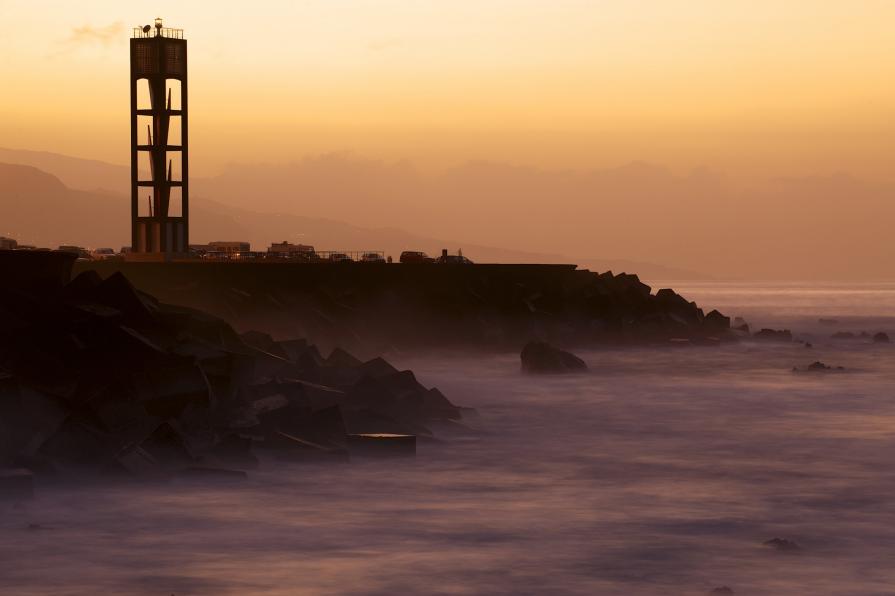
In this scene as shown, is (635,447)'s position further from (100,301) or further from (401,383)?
(100,301)

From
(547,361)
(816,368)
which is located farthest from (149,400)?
(816,368)

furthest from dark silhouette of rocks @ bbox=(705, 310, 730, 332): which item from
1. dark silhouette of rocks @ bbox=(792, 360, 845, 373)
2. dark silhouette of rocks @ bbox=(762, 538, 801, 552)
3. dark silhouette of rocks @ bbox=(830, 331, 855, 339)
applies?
dark silhouette of rocks @ bbox=(762, 538, 801, 552)

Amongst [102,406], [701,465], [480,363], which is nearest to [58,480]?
[102,406]

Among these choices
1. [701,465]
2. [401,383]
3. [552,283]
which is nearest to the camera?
[701,465]

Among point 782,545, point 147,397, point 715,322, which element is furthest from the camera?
point 715,322

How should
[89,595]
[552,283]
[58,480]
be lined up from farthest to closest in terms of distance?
[552,283] < [58,480] < [89,595]

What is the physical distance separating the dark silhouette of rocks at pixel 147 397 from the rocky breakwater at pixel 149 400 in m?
0.02

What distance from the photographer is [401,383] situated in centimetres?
2302

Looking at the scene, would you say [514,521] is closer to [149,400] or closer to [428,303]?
[149,400]

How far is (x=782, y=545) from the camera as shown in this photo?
558 inches

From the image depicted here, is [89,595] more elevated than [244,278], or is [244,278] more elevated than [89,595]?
[244,278]

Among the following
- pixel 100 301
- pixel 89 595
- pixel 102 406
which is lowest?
pixel 89 595

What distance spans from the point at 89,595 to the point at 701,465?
1108 centimetres

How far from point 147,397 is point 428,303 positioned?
33.3 metres
